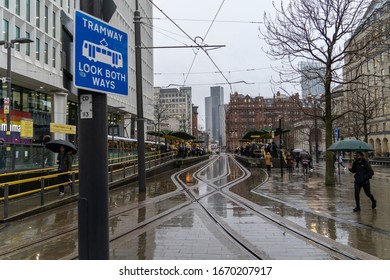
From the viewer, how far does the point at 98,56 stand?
373 centimetres

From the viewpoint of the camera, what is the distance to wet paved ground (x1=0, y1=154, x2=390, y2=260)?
6582 mm

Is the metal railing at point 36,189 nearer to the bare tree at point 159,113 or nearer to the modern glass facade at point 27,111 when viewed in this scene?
the modern glass facade at point 27,111

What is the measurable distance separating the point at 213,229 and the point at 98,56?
5715 mm

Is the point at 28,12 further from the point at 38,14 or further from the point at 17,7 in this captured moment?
the point at 17,7

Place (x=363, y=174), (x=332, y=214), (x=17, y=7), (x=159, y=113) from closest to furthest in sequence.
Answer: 1. (x=332, y=214)
2. (x=363, y=174)
3. (x=17, y=7)
4. (x=159, y=113)

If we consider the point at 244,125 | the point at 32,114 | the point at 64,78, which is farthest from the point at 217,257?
the point at 244,125

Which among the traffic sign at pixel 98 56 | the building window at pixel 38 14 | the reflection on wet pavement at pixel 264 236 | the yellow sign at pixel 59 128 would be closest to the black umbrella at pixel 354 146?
the reflection on wet pavement at pixel 264 236

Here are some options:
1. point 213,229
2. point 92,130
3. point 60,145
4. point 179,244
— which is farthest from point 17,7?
point 92,130

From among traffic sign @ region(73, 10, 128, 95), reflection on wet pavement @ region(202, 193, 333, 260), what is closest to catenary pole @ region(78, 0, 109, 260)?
traffic sign @ region(73, 10, 128, 95)

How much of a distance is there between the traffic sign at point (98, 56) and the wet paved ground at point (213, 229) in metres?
3.51

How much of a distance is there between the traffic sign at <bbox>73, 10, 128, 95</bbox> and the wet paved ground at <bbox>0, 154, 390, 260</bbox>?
138 inches

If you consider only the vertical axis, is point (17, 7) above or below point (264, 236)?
above

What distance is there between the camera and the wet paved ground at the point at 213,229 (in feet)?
21.6
